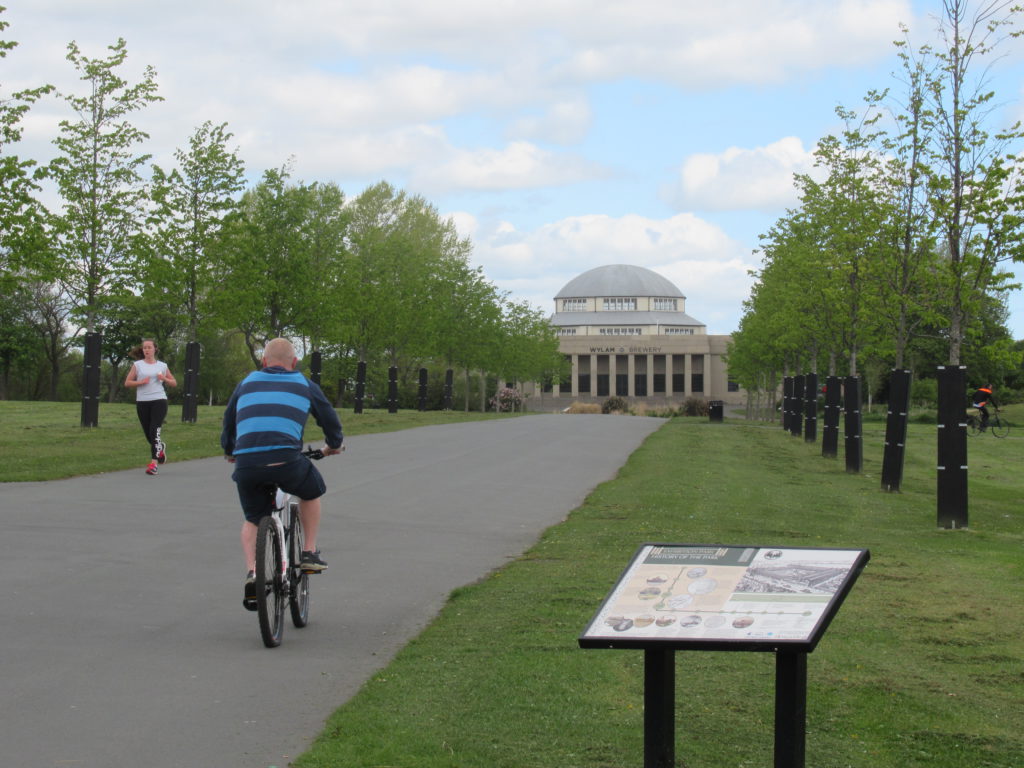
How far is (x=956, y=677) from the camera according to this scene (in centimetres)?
648

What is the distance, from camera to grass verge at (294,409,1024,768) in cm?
505

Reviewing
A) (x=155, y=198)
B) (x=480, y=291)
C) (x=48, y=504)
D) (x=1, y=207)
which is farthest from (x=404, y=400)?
(x=48, y=504)

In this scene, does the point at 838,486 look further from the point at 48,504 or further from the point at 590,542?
the point at 48,504

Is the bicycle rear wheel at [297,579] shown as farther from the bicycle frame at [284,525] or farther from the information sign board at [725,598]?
the information sign board at [725,598]

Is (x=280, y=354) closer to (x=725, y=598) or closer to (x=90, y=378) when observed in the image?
(x=725, y=598)

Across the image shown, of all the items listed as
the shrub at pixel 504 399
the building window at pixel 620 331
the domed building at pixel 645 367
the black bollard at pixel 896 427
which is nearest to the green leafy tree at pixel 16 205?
the black bollard at pixel 896 427

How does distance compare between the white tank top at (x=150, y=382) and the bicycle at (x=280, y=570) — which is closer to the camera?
the bicycle at (x=280, y=570)

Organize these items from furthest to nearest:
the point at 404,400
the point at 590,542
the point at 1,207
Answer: the point at 404,400 < the point at 1,207 < the point at 590,542

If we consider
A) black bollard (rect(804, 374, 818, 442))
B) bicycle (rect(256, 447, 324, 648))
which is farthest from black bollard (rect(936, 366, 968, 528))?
black bollard (rect(804, 374, 818, 442))

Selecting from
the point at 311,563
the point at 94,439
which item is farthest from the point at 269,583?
the point at 94,439

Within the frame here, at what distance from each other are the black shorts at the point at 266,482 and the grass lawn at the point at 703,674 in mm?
1179

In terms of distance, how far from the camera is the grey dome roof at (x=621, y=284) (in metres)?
154

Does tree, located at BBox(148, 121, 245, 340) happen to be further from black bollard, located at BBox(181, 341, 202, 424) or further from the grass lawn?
the grass lawn

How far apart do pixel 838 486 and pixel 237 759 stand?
16967mm
